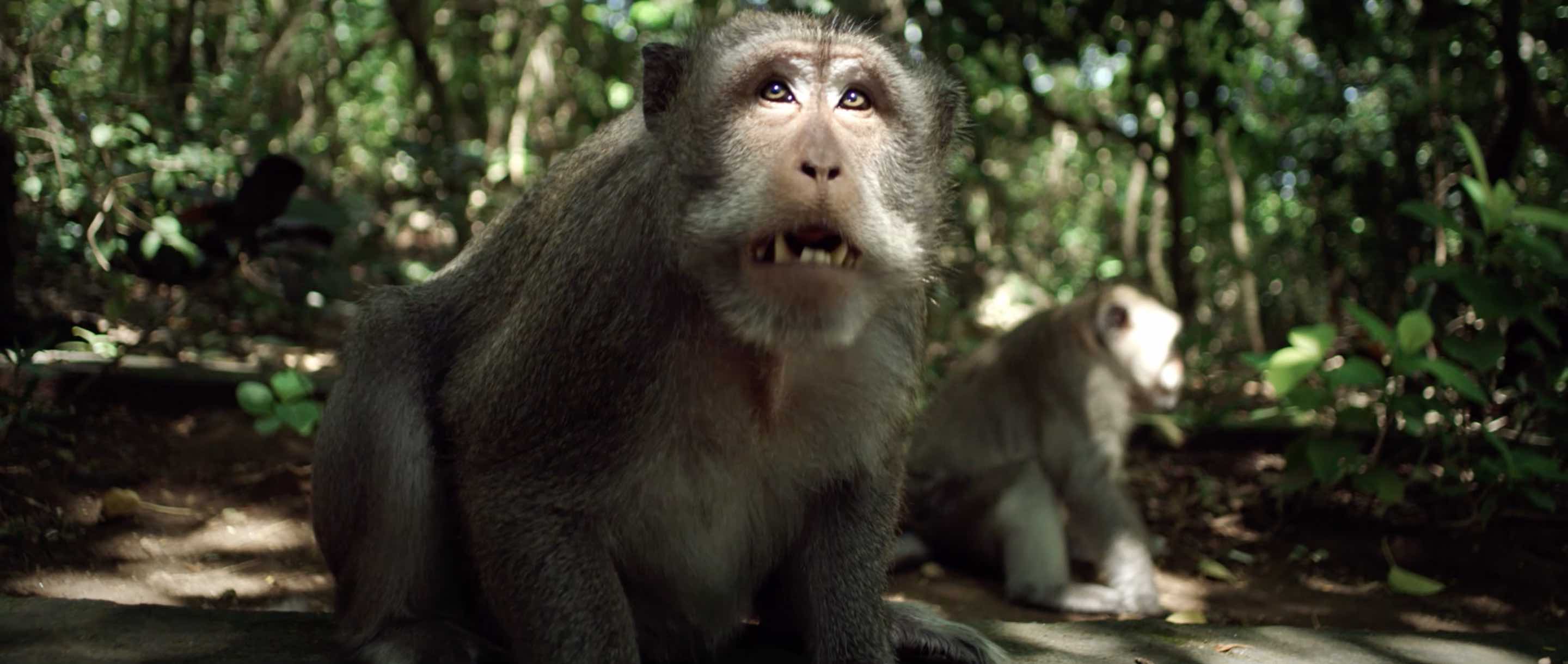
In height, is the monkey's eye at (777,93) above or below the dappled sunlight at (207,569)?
above

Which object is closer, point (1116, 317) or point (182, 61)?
point (1116, 317)

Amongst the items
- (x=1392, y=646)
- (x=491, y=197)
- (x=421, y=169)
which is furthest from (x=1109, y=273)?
(x=1392, y=646)

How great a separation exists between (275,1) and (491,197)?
151 inches

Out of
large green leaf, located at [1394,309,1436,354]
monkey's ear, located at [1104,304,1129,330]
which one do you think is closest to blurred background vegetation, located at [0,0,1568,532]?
large green leaf, located at [1394,309,1436,354]

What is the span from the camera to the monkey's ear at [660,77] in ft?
9.62

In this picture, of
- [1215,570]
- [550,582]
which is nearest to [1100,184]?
[1215,570]

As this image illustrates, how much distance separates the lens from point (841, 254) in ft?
8.32

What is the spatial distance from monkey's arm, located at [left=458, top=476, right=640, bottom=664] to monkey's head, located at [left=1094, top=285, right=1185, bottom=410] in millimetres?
4149

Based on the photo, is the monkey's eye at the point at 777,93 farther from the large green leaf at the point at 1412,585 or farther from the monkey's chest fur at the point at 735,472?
the large green leaf at the point at 1412,585

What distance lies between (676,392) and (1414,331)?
160 inches

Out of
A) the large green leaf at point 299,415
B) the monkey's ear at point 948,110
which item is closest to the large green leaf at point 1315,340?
the monkey's ear at point 948,110

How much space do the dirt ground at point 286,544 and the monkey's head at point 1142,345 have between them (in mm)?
835

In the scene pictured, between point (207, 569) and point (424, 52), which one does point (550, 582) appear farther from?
point (424, 52)

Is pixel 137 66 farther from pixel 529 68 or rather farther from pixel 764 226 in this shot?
pixel 764 226
